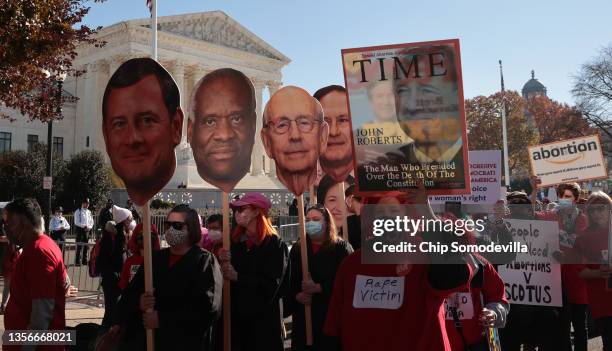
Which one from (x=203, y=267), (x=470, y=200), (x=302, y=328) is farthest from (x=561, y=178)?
(x=203, y=267)

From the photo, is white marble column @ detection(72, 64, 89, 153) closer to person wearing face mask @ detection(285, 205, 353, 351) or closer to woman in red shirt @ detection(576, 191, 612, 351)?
person wearing face mask @ detection(285, 205, 353, 351)

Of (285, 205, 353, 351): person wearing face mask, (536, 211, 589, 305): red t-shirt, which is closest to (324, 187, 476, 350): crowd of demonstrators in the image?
(285, 205, 353, 351): person wearing face mask

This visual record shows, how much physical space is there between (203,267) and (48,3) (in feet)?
17.9

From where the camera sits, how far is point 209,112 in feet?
17.1

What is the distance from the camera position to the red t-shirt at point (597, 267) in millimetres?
5250

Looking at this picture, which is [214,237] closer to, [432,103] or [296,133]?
[296,133]

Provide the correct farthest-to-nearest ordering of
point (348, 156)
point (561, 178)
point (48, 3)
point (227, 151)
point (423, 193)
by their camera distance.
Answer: point (561, 178)
point (48, 3)
point (348, 156)
point (227, 151)
point (423, 193)

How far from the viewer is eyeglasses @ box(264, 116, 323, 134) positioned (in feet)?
18.0

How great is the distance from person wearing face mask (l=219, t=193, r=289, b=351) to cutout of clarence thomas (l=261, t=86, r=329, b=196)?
2.20 feet

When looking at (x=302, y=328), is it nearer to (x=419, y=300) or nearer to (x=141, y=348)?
(x=141, y=348)

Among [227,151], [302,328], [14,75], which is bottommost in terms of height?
[302,328]

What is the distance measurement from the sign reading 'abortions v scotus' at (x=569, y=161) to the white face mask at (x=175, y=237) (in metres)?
8.41

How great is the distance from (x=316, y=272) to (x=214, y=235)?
6.21 feet

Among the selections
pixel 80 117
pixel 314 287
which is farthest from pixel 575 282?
pixel 80 117
